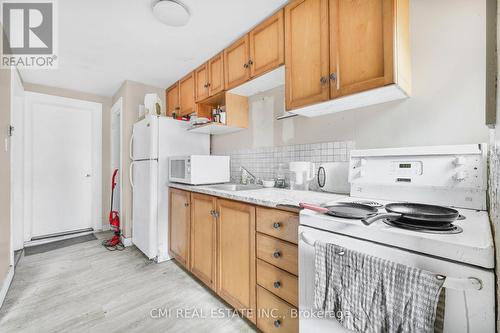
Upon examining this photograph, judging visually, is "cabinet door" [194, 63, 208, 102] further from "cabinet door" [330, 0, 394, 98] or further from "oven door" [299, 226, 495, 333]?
"oven door" [299, 226, 495, 333]

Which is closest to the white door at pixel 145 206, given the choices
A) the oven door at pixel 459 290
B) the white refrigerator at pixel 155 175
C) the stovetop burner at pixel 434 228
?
the white refrigerator at pixel 155 175

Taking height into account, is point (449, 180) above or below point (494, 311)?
above

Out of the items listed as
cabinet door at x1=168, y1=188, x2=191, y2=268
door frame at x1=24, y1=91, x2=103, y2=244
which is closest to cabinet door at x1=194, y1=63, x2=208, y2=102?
cabinet door at x1=168, y1=188, x2=191, y2=268

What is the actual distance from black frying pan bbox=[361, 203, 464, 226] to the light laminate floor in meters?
1.20

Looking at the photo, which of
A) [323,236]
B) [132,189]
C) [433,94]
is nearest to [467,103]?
[433,94]

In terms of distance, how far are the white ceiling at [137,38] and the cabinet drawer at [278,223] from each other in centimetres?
154

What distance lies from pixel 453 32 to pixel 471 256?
1251 mm

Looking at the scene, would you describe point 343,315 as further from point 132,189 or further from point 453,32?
point 132,189

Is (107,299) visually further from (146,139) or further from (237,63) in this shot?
(237,63)

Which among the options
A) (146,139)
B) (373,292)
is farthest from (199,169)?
(373,292)

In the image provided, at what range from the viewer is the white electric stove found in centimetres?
58

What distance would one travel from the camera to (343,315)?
0.80m

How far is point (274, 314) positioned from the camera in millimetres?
1233

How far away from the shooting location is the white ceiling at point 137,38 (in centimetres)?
163
